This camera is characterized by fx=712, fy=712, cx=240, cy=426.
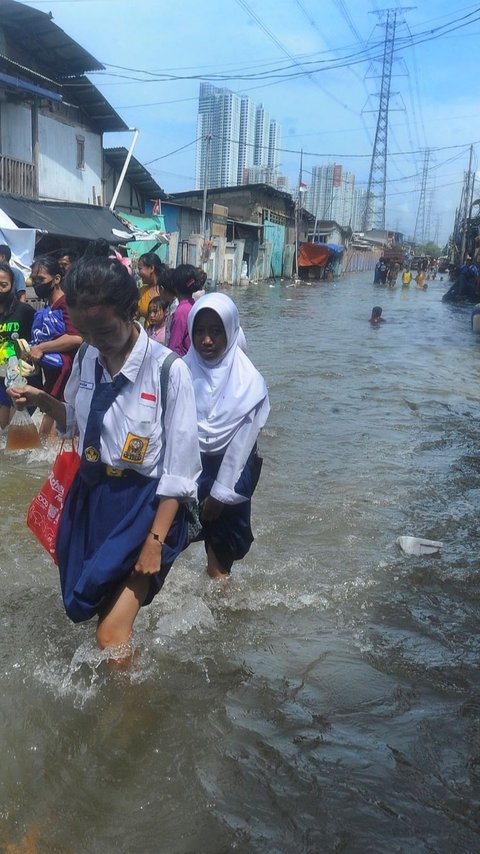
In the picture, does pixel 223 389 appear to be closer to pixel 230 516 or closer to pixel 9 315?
pixel 230 516

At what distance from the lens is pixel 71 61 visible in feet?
61.8

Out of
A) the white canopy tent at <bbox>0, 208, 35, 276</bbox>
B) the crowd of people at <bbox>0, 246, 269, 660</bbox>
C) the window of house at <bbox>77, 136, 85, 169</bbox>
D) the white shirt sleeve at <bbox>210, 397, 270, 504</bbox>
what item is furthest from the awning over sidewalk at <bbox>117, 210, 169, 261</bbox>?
the crowd of people at <bbox>0, 246, 269, 660</bbox>

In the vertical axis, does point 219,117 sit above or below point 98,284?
above

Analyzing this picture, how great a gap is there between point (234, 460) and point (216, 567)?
0.97m

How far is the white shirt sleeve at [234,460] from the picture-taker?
3195 mm

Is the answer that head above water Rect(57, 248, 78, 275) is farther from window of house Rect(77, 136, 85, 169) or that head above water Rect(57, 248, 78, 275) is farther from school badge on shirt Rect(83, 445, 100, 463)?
window of house Rect(77, 136, 85, 169)

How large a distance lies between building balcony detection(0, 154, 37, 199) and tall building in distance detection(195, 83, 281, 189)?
17.3 metres

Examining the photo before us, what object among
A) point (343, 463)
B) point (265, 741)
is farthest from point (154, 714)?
point (343, 463)

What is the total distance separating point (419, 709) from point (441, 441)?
17.1ft

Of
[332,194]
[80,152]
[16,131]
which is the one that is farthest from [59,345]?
[332,194]

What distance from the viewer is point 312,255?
47750 mm

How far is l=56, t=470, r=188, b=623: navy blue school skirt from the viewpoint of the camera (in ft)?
8.30

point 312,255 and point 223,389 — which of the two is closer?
point 223,389

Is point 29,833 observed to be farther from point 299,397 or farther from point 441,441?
point 299,397
